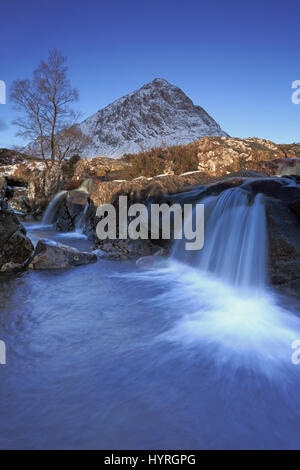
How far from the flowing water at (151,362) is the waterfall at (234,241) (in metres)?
0.04

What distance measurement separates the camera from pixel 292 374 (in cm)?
216

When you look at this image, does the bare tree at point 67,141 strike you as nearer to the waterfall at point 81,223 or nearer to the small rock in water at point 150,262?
the waterfall at point 81,223

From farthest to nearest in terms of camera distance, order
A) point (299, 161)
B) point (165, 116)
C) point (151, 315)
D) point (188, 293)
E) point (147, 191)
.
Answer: point (165, 116) < point (299, 161) < point (147, 191) < point (188, 293) < point (151, 315)

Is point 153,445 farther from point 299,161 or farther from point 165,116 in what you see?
point 165,116

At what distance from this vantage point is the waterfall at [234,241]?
4.33 m

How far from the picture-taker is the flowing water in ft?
5.13

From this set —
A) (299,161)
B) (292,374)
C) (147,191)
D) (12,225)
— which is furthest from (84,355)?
(299,161)

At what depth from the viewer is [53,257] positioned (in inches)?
201

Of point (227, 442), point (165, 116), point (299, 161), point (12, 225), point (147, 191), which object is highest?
point (165, 116)

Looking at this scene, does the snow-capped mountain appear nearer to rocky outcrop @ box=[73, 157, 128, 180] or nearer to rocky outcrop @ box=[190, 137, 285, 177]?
rocky outcrop @ box=[73, 157, 128, 180]

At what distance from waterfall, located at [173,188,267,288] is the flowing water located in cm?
4

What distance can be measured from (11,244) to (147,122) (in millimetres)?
59079

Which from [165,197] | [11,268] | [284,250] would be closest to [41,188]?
[165,197]
